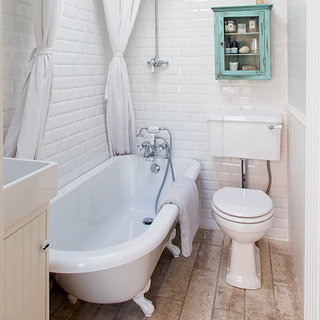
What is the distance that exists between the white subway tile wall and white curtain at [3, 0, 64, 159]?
1.16 ft

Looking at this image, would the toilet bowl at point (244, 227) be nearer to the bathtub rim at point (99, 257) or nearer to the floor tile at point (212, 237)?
the floor tile at point (212, 237)

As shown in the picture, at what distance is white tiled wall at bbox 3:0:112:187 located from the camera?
1.80 m

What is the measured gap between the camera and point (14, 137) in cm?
178

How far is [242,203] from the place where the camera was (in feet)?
7.54

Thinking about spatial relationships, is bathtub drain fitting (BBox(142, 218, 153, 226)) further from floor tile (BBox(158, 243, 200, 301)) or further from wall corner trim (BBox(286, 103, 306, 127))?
wall corner trim (BBox(286, 103, 306, 127))

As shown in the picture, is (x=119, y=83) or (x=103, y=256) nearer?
(x=103, y=256)

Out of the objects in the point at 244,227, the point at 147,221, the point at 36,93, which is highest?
the point at 36,93

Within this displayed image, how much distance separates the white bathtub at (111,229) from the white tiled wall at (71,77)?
205 millimetres

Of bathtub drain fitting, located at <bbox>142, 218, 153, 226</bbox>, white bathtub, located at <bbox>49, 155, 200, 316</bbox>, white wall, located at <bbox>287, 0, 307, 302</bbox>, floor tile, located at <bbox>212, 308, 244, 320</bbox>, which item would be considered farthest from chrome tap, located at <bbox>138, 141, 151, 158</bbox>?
floor tile, located at <bbox>212, 308, 244, 320</bbox>

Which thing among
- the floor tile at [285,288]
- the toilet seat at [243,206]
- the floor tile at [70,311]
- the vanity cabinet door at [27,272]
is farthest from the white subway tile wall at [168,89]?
the vanity cabinet door at [27,272]

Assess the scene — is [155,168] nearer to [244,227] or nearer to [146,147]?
[146,147]

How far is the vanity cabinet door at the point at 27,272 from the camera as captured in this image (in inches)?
43.0

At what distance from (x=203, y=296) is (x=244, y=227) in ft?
1.71

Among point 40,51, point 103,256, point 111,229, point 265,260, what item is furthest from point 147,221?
point 40,51
